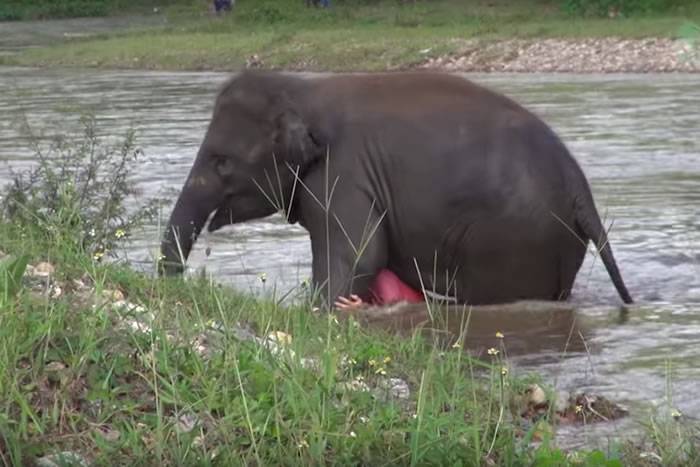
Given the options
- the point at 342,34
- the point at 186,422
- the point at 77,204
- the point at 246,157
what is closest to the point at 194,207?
the point at 246,157

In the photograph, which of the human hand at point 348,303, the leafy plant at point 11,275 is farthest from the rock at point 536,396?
the human hand at point 348,303

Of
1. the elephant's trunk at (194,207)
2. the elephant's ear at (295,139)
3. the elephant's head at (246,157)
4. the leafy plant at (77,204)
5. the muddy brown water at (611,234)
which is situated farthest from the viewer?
the elephant's trunk at (194,207)

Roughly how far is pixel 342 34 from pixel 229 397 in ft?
96.8

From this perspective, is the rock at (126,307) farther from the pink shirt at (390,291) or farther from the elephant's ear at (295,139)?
the pink shirt at (390,291)

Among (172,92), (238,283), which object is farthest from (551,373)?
(172,92)

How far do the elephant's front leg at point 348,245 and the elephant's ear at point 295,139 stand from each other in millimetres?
265

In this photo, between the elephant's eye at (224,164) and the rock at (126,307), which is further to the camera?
the elephant's eye at (224,164)

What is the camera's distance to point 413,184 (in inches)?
368

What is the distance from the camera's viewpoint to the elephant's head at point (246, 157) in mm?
9328

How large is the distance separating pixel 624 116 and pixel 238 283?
10113mm

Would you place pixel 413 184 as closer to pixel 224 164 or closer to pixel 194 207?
pixel 224 164

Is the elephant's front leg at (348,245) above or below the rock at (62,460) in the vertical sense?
below

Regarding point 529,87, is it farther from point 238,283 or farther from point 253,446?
Result: point 253,446

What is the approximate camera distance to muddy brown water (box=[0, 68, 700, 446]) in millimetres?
7750
